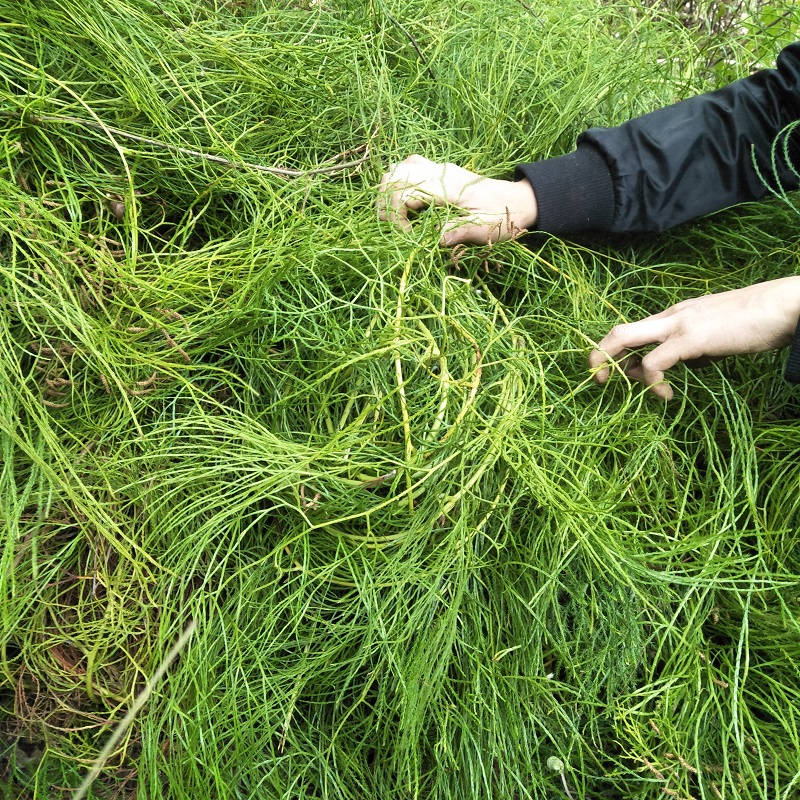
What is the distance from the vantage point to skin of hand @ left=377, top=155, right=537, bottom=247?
31.8 inches

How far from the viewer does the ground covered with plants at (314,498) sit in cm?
70

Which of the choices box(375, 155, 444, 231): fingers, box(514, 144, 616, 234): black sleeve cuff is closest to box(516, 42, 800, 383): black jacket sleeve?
box(514, 144, 616, 234): black sleeve cuff

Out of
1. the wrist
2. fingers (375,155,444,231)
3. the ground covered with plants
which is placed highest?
fingers (375,155,444,231)

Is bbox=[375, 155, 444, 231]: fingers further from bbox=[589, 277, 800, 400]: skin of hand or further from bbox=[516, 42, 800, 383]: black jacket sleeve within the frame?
bbox=[589, 277, 800, 400]: skin of hand

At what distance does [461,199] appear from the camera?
84 centimetres

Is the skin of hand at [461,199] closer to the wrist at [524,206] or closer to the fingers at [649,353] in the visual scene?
the wrist at [524,206]

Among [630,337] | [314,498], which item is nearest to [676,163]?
[630,337]

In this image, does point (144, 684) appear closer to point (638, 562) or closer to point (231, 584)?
point (231, 584)

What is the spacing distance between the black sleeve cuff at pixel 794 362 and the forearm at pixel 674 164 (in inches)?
9.0

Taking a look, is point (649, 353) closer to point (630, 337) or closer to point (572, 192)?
point (630, 337)

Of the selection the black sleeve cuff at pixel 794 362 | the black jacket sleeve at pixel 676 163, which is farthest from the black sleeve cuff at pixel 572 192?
the black sleeve cuff at pixel 794 362

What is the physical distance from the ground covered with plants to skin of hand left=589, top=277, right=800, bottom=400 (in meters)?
0.04

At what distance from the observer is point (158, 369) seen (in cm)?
74

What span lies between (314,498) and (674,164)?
61cm
